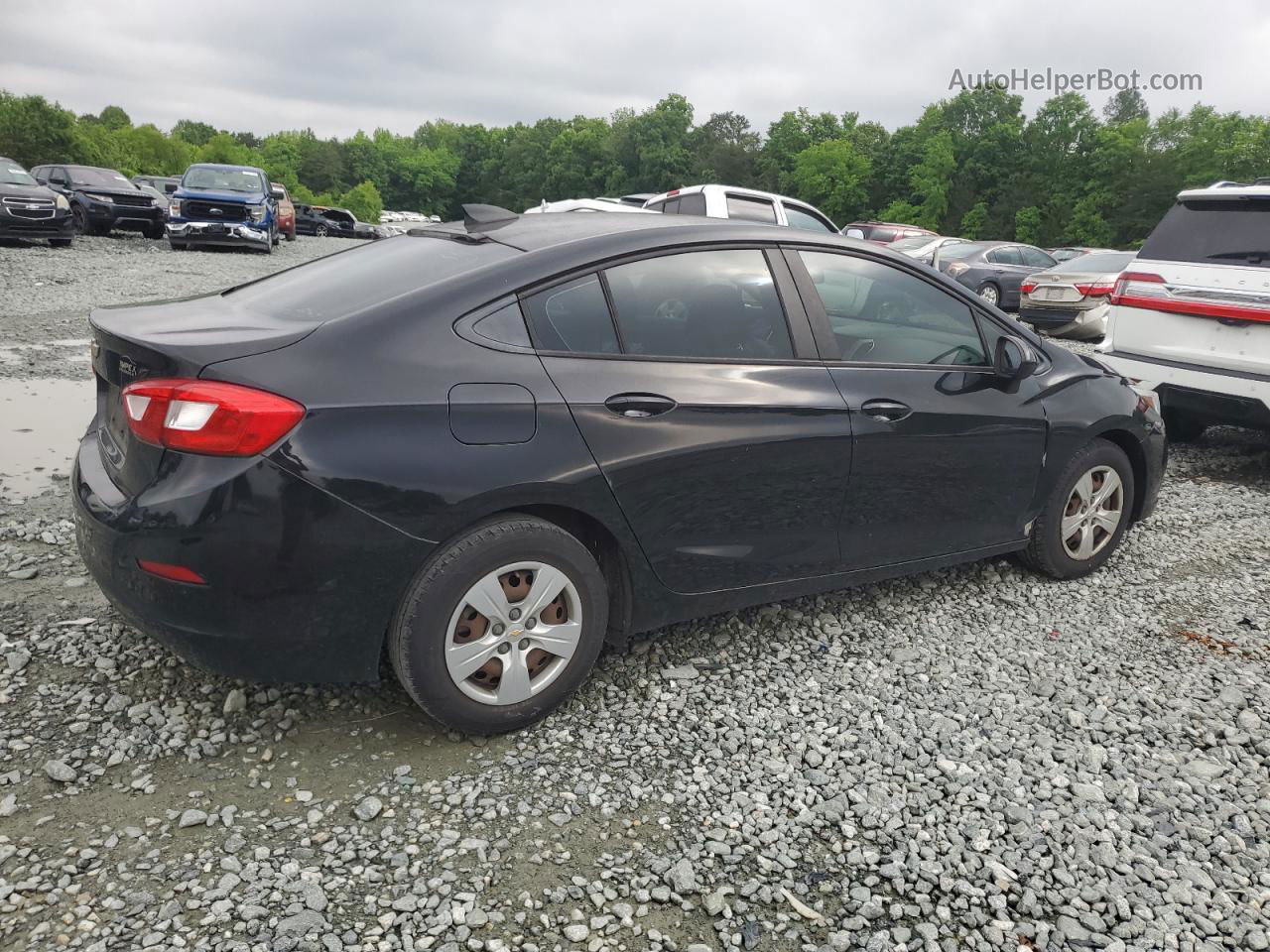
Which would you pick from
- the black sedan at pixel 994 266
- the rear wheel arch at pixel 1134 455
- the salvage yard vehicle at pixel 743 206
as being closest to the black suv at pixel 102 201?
the salvage yard vehicle at pixel 743 206

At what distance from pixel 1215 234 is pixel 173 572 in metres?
6.41

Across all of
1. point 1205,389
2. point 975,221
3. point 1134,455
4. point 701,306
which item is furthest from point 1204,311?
point 975,221

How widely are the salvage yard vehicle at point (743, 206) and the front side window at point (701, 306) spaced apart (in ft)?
25.0

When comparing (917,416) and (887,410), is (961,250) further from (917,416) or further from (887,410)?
(887,410)

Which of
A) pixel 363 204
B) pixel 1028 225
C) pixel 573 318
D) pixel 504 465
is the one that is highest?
pixel 1028 225

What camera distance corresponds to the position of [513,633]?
2.98m

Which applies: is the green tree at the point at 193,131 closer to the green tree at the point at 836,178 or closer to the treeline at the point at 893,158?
the treeline at the point at 893,158

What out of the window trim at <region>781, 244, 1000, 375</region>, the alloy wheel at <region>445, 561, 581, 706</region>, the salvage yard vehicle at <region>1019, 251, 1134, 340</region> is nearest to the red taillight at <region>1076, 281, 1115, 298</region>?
the salvage yard vehicle at <region>1019, 251, 1134, 340</region>

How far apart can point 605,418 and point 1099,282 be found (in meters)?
13.2

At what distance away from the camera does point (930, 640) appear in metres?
3.91

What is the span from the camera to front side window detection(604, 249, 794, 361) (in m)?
3.23

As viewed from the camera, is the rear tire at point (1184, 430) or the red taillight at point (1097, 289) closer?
the rear tire at point (1184, 430)

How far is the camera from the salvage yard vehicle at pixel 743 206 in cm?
1109

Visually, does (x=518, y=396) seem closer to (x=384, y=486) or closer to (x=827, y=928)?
(x=384, y=486)
